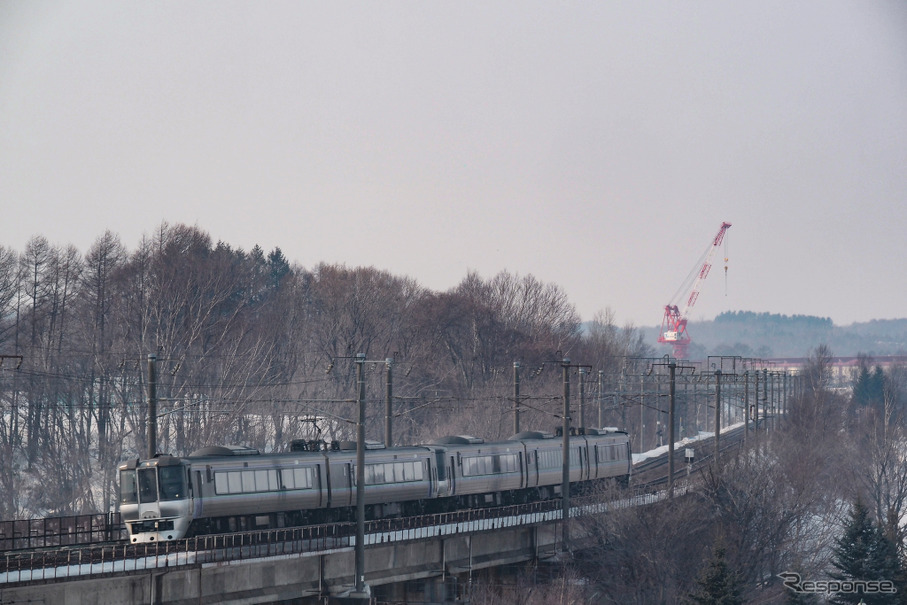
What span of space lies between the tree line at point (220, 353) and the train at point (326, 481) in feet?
22.4

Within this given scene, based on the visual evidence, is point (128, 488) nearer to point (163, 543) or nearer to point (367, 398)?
point (163, 543)

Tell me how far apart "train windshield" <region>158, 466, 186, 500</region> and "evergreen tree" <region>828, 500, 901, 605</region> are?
2800cm

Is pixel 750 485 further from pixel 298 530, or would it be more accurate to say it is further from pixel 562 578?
pixel 298 530

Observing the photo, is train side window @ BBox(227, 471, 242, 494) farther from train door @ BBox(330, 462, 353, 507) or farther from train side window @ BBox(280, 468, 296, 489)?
train door @ BBox(330, 462, 353, 507)

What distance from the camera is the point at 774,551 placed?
57531 mm

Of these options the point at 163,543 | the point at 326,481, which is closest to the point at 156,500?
the point at 163,543

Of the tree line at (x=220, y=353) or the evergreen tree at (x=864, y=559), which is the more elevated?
the tree line at (x=220, y=353)

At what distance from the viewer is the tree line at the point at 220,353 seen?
267 feet

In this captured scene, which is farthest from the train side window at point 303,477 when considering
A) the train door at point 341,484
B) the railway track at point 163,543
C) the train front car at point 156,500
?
the train front car at point 156,500

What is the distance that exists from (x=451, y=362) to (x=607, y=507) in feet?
212

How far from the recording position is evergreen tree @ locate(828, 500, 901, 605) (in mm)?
48737

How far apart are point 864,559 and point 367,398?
2402 inches

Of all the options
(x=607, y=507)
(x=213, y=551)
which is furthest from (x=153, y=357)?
(x=607, y=507)

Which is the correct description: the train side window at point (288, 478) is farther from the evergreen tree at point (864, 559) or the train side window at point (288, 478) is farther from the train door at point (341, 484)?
the evergreen tree at point (864, 559)
